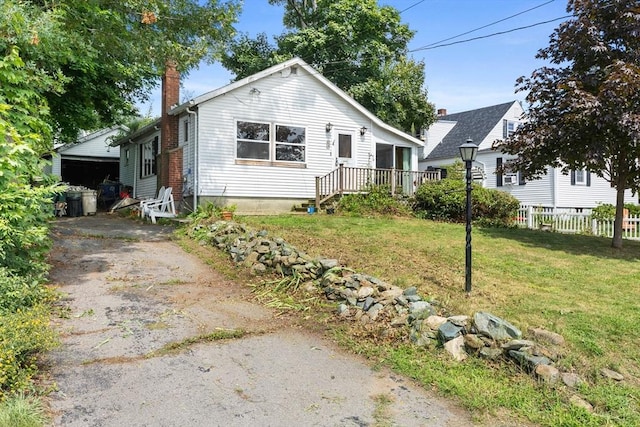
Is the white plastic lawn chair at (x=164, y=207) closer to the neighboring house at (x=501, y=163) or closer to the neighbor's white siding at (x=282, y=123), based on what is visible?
the neighbor's white siding at (x=282, y=123)

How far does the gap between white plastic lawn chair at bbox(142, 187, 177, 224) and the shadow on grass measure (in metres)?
9.13

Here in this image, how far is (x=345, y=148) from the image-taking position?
55.1 feet

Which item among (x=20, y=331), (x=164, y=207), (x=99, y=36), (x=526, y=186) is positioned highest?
(x=99, y=36)

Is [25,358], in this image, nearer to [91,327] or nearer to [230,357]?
[91,327]

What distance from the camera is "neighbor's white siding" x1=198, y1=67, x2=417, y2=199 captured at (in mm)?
14266

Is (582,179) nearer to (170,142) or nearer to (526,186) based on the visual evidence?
(526,186)

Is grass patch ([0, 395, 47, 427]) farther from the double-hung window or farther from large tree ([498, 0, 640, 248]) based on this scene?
the double-hung window

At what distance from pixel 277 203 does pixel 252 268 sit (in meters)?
7.53

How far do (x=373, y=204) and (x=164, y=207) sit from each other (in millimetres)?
6724

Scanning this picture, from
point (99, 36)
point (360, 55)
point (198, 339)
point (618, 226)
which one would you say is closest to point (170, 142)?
point (99, 36)

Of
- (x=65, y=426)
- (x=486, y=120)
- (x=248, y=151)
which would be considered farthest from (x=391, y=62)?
(x=65, y=426)

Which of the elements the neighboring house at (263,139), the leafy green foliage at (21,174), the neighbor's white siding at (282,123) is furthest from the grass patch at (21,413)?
the neighbor's white siding at (282,123)

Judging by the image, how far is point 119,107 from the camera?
16500 mm

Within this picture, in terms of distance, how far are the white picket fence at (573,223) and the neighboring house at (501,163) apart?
400 centimetres
